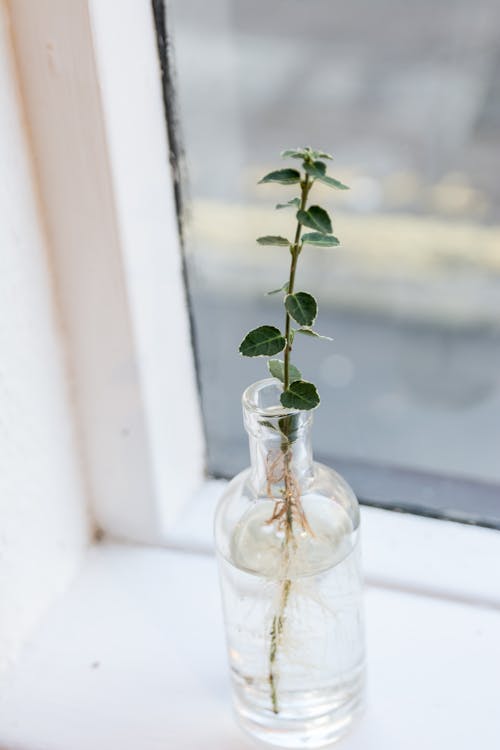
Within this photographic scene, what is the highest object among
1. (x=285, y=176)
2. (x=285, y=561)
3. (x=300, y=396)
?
(x=285, y=176)

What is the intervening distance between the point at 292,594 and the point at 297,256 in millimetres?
198

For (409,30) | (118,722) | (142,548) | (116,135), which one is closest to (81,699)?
(118,722)

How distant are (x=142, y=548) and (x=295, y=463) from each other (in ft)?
0.77

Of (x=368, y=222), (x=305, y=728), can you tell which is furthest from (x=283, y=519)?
(x=368, y=222)

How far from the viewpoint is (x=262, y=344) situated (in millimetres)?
448

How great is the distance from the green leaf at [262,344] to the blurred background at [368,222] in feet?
0.72

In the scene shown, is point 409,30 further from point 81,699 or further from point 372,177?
point 81,699

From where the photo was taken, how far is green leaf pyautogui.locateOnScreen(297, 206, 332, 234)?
427 millimetres

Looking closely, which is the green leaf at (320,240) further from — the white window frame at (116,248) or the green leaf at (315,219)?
the white window frame at (116,248)

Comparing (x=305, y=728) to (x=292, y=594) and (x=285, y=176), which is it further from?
(x=285, y=176)

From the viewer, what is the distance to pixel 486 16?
1.85 ft

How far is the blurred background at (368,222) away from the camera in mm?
614

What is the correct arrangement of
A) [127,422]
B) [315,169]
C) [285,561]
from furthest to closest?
[127,422] → [285,561] → [315,169]

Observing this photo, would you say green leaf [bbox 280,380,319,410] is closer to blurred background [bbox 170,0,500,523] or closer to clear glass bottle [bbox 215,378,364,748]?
clear glass bottle [bbox 215,378,364,748]
